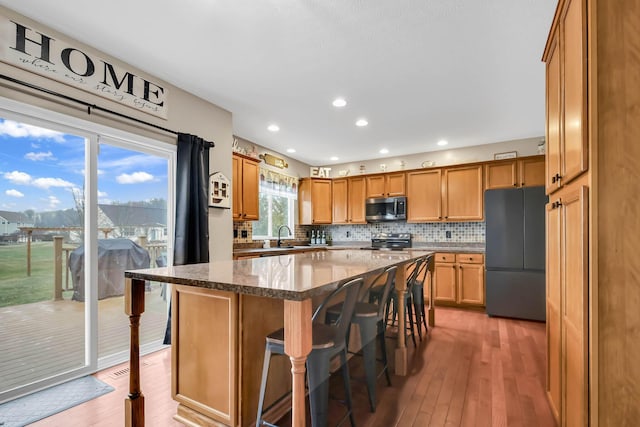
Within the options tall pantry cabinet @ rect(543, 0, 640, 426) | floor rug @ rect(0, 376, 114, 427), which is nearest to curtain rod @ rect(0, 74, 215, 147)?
floor rug @ rect(0, 376, 114, 427)

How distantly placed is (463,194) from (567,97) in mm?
3750

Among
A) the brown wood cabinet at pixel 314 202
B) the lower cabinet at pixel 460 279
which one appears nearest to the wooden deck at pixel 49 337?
the brown wood cabinet at pixel 314 202

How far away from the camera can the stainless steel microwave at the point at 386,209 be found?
5.36 meters

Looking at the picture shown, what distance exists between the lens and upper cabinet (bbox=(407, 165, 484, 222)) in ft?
15.9

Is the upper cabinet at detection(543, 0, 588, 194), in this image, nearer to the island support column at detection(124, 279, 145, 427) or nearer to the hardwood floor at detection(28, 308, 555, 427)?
the hardwood floor at detection(28, 308, 555, 427)

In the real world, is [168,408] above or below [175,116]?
below

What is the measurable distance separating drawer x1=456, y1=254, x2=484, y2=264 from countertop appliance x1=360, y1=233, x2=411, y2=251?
3.21ft

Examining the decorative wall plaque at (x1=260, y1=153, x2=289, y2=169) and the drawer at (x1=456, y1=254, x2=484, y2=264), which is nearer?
the drawer at (x1=456, y1=254, x2=484, y2=264)

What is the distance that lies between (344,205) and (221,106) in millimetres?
3177

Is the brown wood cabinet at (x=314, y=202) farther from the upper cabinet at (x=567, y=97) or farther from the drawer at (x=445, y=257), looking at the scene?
the upper cabinet at (x=567, y=97)

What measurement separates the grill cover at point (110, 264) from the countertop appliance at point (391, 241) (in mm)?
3873

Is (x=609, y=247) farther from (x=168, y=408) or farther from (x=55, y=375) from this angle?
(x=55, y=375)

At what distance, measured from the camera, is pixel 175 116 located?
3.03 m

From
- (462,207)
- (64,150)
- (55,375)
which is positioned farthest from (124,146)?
(462,207)
